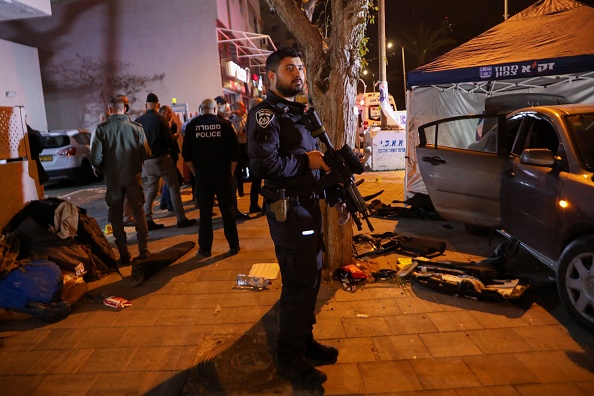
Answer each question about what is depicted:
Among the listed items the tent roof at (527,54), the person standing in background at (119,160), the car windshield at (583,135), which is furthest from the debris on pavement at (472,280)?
the tent roof at (527,54)

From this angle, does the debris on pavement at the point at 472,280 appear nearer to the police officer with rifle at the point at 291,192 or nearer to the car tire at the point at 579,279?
the car tire at the point at 579,279

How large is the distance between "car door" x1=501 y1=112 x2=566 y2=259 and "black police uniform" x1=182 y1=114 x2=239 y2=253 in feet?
10.4

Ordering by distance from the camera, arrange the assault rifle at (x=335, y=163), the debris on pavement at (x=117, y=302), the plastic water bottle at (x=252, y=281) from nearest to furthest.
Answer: the assault rifle at (x=335, y=163)
the debris on pavement at (x=117, y=302)
the plastic water bottle at (x=252, y=281)

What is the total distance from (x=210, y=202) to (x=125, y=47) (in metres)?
16.5

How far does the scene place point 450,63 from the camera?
24.8 feet

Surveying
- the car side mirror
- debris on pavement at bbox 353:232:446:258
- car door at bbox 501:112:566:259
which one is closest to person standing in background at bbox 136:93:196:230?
debris on pavement at bbox 353:232:446:258

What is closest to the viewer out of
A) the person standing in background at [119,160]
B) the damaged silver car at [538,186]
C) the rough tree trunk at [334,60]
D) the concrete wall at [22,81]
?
the damaged silver car at [538,186]

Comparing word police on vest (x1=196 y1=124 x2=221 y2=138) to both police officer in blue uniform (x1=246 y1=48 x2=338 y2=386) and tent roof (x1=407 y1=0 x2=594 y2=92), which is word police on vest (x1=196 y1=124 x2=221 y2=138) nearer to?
police officer in blue uniform (x1=246 y1=48 x2=338 y2=386)

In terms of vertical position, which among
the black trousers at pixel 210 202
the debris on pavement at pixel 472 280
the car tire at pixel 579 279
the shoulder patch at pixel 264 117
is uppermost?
the shoulder patch at pixel 264 117

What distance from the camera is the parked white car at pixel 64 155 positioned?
40.4ft

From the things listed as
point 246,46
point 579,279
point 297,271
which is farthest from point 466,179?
point 246,46

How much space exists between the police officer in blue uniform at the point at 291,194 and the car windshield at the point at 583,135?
2.44 m

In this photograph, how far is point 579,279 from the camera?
343cm

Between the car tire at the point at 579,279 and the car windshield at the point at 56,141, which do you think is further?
the car windshield at the point at 56,141
